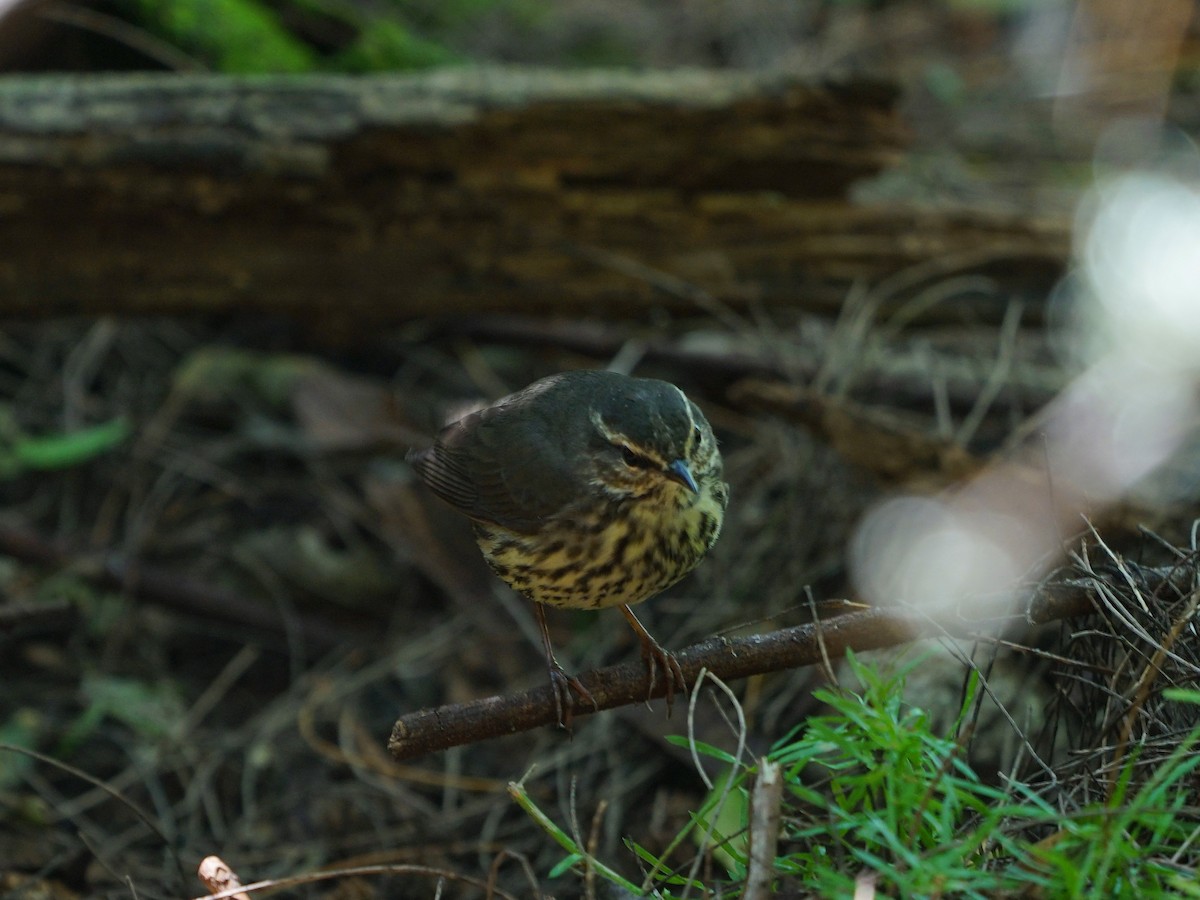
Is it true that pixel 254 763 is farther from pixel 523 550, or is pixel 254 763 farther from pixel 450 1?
pixel 450 1

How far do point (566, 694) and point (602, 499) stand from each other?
0.52 m

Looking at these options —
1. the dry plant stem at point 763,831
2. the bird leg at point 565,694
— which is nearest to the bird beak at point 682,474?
the bird leg at point 565,694

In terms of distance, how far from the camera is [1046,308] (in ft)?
18.6

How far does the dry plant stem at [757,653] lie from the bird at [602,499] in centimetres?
20

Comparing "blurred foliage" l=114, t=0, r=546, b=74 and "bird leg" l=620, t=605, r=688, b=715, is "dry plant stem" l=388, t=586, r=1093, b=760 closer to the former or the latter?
"bird leg" l=620, t=605, r=688, b=715

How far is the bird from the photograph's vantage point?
2963 mm

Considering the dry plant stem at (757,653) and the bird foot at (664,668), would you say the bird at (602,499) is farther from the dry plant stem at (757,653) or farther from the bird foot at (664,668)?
the dry plant stem at (757,653)

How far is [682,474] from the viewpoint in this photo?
2.89 meters

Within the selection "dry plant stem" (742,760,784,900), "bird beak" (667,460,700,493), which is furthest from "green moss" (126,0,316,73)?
"dry plant stem" (742,760,784,900)

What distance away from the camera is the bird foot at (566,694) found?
2.72 metres

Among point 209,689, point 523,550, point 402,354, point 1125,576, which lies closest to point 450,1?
point 402,354

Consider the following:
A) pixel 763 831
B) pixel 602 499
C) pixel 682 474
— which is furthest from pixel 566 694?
pixel 763 831

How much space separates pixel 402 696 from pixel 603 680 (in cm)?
204

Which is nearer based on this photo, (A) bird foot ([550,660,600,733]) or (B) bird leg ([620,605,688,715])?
(A) bird foot ([550,660,600,733])
